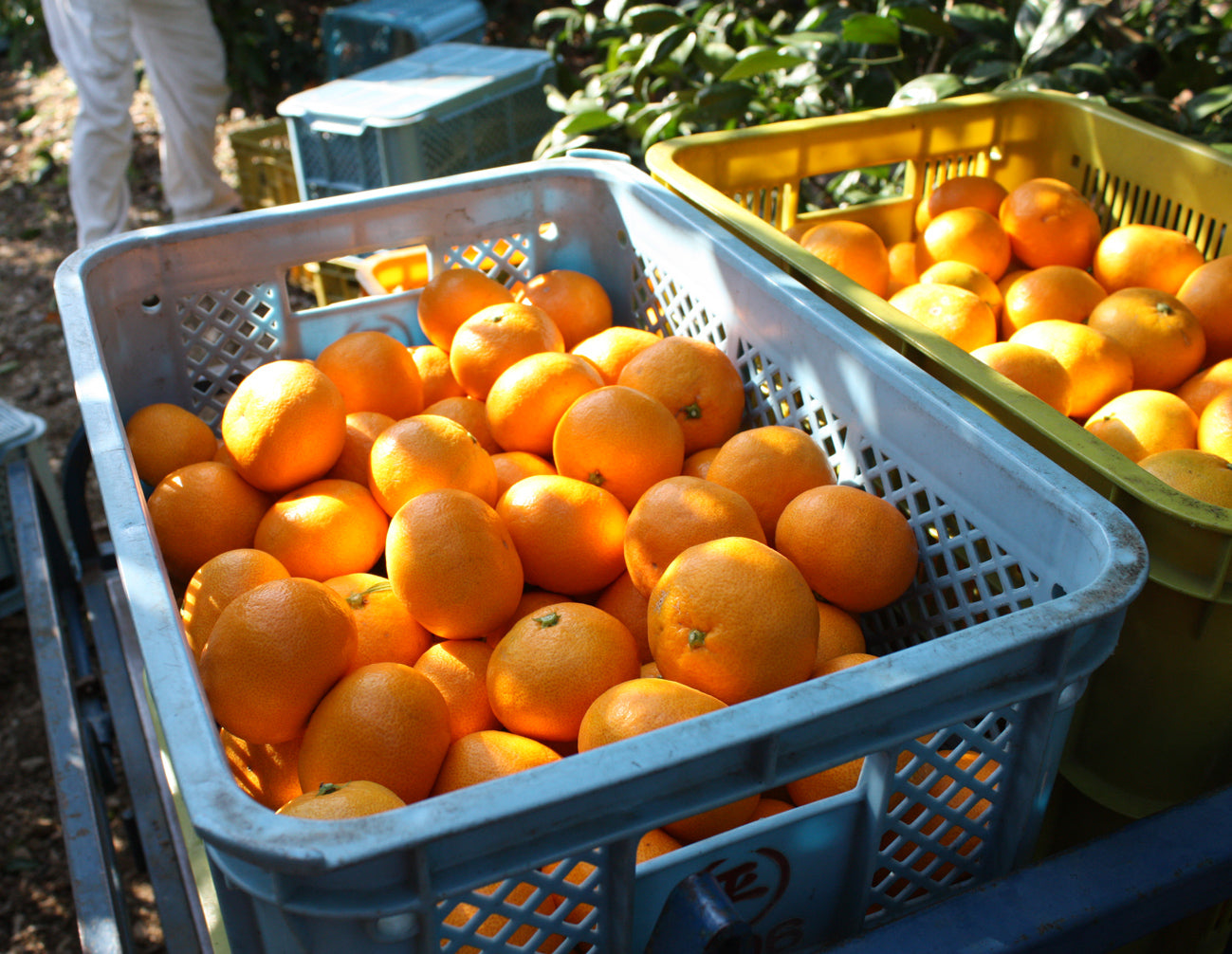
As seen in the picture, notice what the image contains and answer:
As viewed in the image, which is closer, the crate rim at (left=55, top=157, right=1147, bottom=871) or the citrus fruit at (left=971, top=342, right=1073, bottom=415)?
the crate rim at (left=55, top=157, right=1147, bottom=871)

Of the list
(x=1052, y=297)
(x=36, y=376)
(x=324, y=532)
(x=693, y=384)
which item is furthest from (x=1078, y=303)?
(x=36, y=376)

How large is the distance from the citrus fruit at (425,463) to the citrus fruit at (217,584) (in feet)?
0.67

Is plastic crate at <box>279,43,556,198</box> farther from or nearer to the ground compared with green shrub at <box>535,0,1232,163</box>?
nearer to the ground

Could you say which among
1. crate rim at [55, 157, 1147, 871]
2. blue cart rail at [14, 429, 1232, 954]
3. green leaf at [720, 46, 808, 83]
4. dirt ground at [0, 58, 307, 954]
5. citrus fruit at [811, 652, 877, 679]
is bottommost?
dirt ground at [0, 58, 307, 954]

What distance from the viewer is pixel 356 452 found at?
1.58 metres

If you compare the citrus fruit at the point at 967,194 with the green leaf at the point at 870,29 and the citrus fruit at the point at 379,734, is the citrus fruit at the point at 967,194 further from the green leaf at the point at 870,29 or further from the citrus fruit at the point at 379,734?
the citrus fruit at the point at 379,734

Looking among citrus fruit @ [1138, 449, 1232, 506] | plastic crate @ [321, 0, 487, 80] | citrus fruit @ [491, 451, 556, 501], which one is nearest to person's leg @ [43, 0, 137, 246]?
Result: plastic crate @ [321, 0, 487, 80]

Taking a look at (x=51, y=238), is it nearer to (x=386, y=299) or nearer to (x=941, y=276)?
(x=386, y=299)

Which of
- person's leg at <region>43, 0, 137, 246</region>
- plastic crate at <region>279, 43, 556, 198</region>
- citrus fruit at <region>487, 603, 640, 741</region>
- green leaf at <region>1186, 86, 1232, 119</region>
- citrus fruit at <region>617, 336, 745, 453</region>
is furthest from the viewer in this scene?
person's leg at <region>43, 0, 137, 246</region>

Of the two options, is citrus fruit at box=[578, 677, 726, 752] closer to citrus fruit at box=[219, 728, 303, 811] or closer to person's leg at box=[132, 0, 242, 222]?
citrus fruit at box=[219, 728, 303, 811]

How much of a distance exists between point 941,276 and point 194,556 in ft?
4.35

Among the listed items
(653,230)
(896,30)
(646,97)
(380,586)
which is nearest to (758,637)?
(380,586)

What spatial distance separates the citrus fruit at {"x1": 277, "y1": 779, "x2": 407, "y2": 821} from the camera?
883mm

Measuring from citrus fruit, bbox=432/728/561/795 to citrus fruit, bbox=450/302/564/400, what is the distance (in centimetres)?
74
